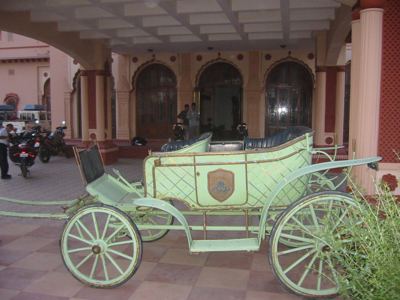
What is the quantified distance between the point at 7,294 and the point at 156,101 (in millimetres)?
12084

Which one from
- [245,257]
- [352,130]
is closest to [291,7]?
[352,130]

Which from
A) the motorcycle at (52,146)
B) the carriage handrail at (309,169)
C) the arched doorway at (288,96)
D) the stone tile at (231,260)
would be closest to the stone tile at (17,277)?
the stone tile at (231,260)

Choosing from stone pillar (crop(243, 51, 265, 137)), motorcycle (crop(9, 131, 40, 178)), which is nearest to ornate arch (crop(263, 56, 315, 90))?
stone pillar (crop(243, 51, 265, 137))

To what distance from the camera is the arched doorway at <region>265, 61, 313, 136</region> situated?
46.4 feet

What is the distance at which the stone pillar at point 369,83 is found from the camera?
15.4ft

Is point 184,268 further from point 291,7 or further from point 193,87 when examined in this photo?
point 193,87

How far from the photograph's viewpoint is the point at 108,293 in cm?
354

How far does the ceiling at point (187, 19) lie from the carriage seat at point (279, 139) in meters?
3.94

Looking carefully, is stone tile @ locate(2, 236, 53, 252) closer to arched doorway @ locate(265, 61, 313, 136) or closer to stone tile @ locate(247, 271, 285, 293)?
stone tile @ locate(247, 271, 285, 293)

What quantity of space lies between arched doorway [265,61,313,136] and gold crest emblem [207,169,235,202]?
10949mm

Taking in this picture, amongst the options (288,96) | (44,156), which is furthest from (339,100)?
(44,156)

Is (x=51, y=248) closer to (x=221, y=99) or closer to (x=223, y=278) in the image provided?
(x=223, y=278)

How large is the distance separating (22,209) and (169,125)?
29.7 feet

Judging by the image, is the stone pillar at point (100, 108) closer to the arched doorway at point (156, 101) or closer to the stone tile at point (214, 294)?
the arched doorway at point (156, 101)
